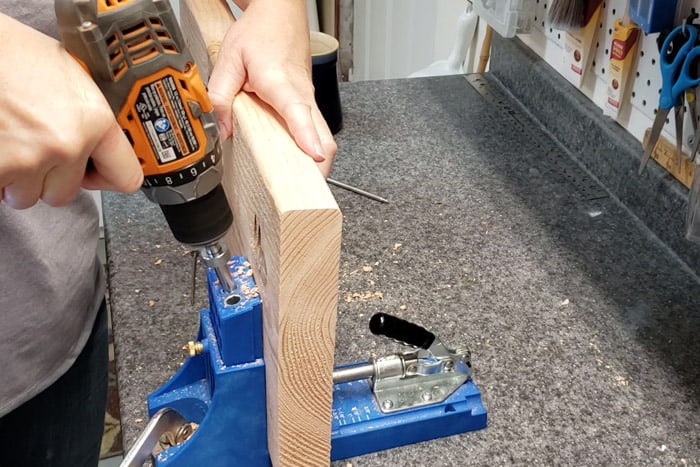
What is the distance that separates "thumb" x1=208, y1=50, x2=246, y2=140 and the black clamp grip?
0.22m

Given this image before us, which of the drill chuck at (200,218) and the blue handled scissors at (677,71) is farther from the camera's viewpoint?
the blue handled scissors at (677,71)

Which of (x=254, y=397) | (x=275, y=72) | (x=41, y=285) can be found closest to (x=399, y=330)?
(x=254, y=397)

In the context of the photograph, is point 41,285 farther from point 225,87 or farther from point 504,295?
point 504,295

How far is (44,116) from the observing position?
16.3 inches

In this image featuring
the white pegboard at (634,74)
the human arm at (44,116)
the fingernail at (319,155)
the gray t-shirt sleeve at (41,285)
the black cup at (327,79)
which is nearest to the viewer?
the human arm at (44,116)

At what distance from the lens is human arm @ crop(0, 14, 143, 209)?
0.41m

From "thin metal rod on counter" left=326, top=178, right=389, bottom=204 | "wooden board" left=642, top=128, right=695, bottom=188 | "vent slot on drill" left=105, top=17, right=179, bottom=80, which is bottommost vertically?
"thin metal rod on counter" left=326, top=178, right=389, bottom=204

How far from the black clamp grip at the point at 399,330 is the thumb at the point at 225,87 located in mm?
219

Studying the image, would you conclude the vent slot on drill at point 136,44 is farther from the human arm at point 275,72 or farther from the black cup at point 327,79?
the black cup at point 327,79

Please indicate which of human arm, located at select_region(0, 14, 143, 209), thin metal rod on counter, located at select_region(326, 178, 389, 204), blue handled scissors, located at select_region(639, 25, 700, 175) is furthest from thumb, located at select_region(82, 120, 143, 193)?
blue handled scissors, located at select_region(639, 25, 700, 175)

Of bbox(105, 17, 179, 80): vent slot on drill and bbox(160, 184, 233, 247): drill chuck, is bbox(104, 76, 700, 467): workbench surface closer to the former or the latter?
bbox(160, 184, 233, 247): drill chuck

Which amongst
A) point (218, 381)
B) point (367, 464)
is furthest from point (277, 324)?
point (367, 464)

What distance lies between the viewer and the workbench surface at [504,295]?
0.66 metres

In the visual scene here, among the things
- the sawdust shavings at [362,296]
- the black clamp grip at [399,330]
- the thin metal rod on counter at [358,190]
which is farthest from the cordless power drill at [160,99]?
the thin metal rod on counter at [358,190]
